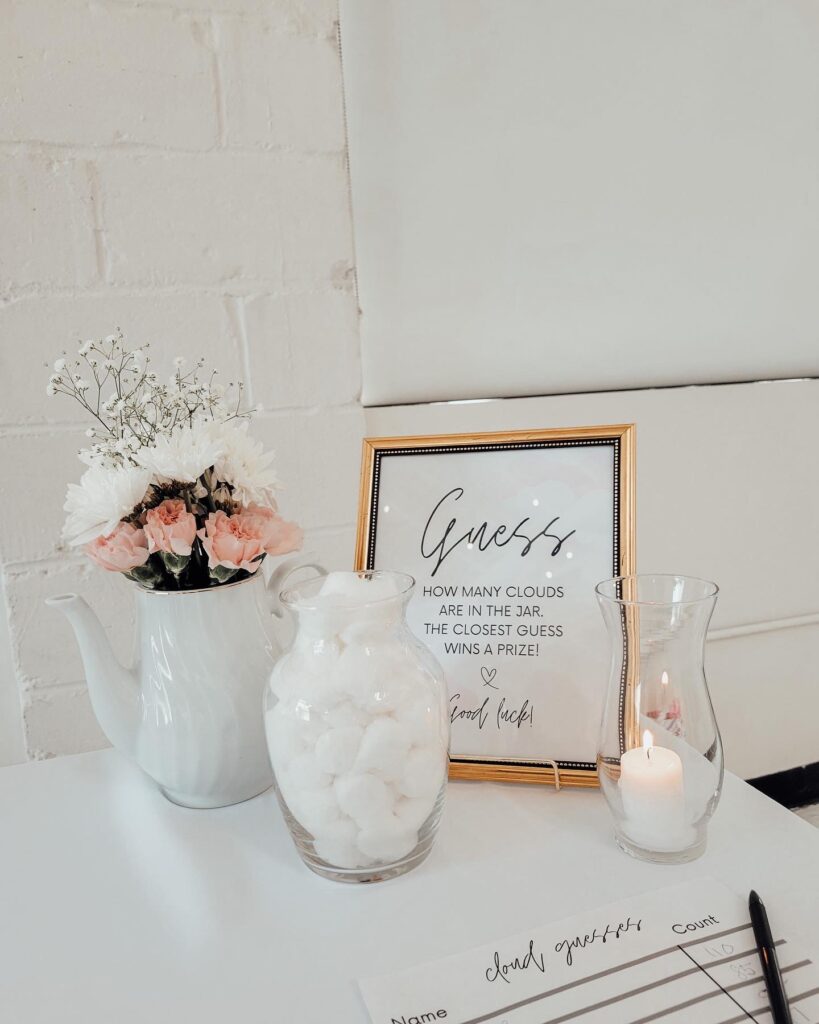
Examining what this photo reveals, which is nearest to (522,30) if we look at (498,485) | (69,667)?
(498,485)

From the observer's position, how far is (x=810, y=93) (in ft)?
3.50

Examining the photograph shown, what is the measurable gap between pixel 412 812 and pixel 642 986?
0.16 m

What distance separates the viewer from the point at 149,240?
0.84 meters

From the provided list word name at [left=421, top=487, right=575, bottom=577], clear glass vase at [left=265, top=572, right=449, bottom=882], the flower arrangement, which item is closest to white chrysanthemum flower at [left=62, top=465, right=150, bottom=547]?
the flower arrangement

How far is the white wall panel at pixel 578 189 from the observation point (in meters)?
0.95

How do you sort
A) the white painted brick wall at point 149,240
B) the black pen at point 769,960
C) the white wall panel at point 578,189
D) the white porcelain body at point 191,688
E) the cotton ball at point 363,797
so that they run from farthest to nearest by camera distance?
the white wall panel at point 578,189
the white painted brick wall at point 149,240
the white porcelain body at point 191,688
the cotton ball at point 363,797
the black pen at point 769,960

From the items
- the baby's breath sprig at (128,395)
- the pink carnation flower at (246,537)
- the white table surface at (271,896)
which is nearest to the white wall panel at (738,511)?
the baby's breath sprig at (128,395)

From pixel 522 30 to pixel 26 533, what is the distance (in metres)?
0.86

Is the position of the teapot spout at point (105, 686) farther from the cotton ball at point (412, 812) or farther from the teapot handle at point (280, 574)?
the cotton ball at point (412, 812)

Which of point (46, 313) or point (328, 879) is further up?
point (46, 313)

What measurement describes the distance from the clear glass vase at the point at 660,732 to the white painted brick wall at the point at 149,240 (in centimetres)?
51

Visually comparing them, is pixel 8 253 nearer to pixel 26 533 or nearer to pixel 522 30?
pixel 26 533

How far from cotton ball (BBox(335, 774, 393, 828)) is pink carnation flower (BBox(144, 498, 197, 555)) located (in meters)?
0.20

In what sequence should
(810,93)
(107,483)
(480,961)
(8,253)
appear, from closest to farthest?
1. (480,961)
2. (107,483)
3. (8,253)
4. (810,93)
